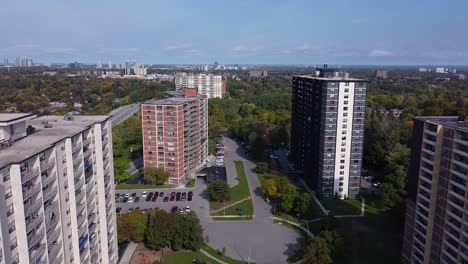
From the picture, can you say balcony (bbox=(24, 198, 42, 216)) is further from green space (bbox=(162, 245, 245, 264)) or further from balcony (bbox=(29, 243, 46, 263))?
green space (bbox=(162, 245, 245, 264))

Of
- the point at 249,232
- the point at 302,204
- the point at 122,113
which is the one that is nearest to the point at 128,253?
the point at 249,232

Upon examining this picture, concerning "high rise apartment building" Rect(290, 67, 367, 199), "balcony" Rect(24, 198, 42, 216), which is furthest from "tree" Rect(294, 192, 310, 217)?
"balcony" Rect(24, 198, 42, 216)

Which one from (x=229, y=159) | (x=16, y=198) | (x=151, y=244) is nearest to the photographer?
(x=16, y=198)

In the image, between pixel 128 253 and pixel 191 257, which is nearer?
pixel 191 257

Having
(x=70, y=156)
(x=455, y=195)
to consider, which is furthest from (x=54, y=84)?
(x=455, y=195)

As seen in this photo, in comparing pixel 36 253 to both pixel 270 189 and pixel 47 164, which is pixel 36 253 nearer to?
pixel 47 164

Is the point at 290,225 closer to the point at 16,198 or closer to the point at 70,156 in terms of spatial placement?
the point at 70,156
